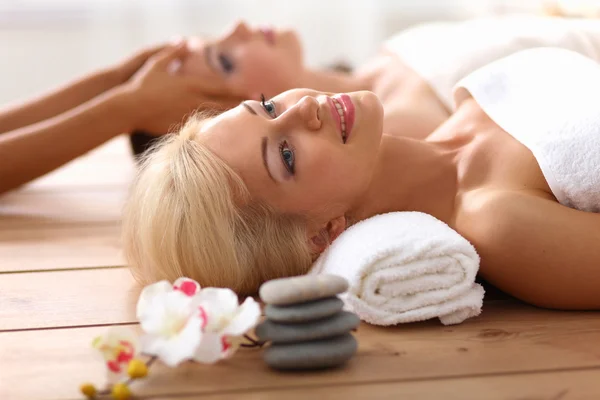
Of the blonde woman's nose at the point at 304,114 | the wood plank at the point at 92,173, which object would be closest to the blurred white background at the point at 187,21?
the wood plank at the point at 92,173

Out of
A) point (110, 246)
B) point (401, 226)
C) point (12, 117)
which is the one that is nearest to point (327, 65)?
point (12, 117)

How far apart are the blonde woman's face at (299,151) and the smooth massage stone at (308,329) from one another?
0.32 metres

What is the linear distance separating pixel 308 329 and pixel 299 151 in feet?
1.29

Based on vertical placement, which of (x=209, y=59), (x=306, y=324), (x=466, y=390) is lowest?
(x=466, y=390)

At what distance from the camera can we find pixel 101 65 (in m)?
3.67

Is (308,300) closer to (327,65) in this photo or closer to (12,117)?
(12,117)

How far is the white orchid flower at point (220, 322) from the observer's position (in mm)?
1107

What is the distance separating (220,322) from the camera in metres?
1.12

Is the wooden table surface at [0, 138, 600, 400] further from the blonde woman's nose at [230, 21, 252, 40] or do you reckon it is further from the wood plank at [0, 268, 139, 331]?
the blonde woman's nose at [230, 21, 252, 40]

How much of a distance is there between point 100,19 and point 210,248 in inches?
100

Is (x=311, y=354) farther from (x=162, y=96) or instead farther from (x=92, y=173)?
(x=92, y=173)

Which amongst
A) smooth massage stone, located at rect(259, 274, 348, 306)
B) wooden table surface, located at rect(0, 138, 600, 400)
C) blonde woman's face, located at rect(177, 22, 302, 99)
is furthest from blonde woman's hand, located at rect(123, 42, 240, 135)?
smooth massage stone, located at rect(259, 274, 348, 306)

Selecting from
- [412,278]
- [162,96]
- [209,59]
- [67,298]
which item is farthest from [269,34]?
[412,278]

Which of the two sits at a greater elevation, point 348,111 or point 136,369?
point 348,111
